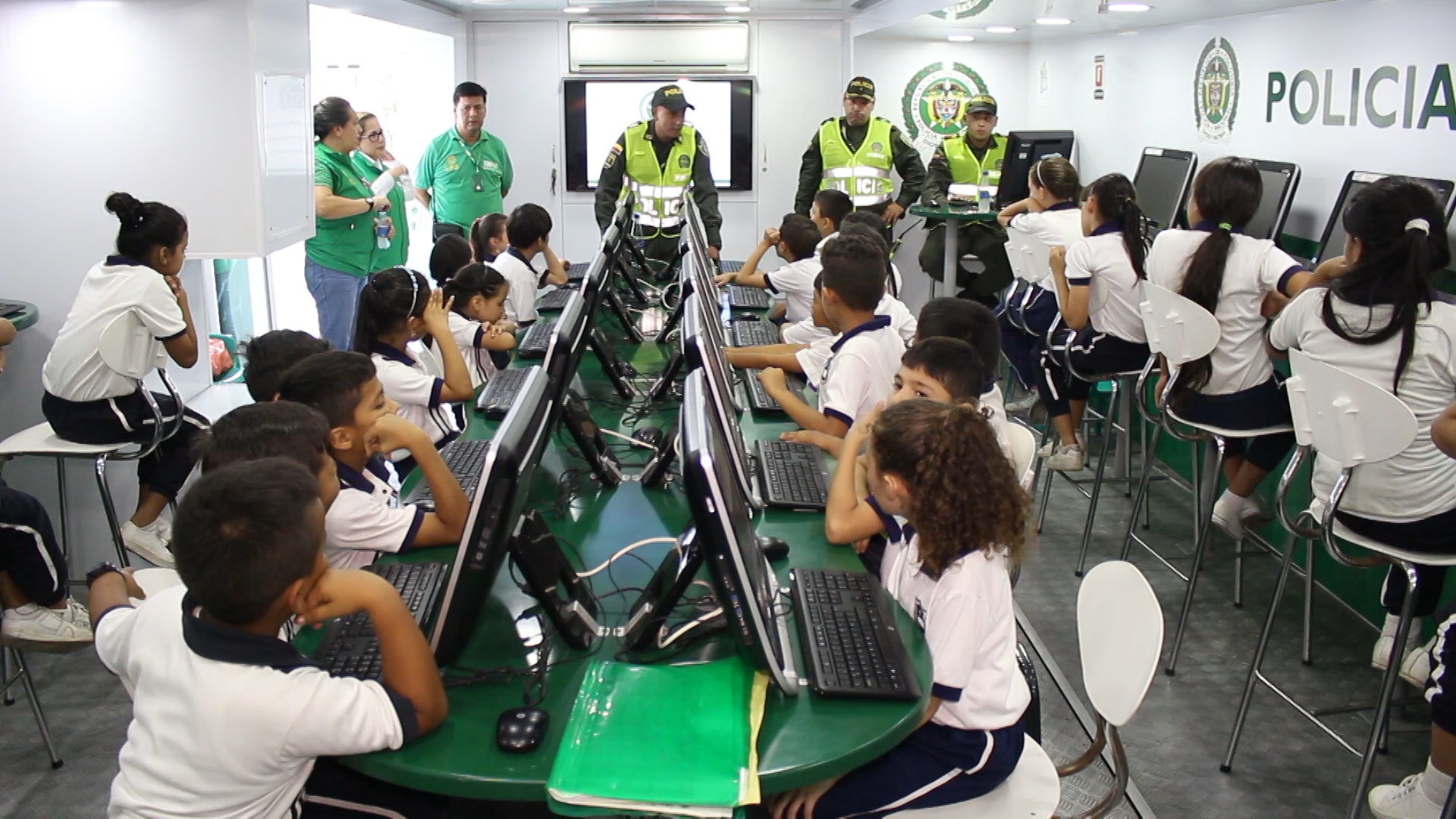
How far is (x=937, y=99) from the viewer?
28.0 feet

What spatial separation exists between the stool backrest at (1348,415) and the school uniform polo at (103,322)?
3059mm

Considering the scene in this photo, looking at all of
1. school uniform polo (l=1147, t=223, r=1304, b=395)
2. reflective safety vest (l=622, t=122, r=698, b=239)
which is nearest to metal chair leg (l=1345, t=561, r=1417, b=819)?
school uniform polo (l=1147, t=223, r=1304, b=395)

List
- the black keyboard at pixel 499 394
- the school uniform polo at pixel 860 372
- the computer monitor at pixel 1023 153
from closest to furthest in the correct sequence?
the school uniform polo at pixel 860 372
the black keyboard at pixel 499 394
the computer monitor at pixel 1023 153

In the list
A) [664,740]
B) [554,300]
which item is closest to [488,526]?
[664,740]

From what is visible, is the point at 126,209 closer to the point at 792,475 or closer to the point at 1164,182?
the point at 792,475

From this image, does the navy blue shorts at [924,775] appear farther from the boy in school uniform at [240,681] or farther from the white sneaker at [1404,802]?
Result: the white sneaker at [1404,802]

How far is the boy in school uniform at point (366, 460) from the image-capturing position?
2248 mm

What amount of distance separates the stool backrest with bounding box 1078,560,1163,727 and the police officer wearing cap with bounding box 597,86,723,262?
472 cm

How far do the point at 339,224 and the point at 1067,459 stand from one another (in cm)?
338

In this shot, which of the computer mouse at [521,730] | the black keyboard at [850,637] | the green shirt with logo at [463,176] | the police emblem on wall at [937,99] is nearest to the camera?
the computer mouse at [521,730]

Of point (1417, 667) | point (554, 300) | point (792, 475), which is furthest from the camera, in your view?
point (554, 300)

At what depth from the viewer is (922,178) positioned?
7910 mm

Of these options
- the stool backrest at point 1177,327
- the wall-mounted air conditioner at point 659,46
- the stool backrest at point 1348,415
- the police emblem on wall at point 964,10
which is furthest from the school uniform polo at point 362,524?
the wall-mounted air conditioner at point 659,46

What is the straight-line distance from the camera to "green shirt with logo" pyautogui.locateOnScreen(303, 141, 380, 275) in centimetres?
537
